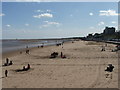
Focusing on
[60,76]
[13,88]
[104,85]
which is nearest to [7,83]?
[13,88]

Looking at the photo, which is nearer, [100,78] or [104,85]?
[104,85]

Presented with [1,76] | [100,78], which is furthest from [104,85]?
[1,76]

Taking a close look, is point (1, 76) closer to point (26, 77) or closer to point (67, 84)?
point (26, 77)

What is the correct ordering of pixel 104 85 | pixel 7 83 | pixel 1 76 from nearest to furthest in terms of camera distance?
pixel 104 85, pixel 7 83, pixel 1 76

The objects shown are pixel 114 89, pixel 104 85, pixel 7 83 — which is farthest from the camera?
pixel 7 83

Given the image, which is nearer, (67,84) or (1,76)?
(67,84)

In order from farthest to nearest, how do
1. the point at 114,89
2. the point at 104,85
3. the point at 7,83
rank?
1. the point at 7,83
2. the point at 104,85
3. the point at 114,89

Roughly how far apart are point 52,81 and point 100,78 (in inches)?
170

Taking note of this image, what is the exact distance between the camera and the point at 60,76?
1745 cm

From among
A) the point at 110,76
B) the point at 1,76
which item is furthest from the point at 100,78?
the point at 1,76

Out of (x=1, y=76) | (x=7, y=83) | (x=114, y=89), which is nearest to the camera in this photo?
(x=114, y=89)

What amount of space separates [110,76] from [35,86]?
7.12 m

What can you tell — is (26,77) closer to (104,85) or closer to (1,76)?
(1,76)

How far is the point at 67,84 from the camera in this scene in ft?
48.1
